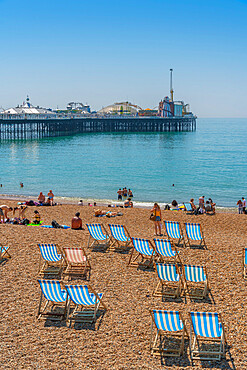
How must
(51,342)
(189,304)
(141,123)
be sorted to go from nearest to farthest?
(51,342)
(189,304)
(141,123)

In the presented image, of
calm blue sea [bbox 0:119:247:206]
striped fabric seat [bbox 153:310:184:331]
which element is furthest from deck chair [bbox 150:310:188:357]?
calm blue sea [bbox 0:119:247:206]

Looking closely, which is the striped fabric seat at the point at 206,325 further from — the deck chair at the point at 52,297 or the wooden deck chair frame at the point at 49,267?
the wooden deck chair frame at the point at 49,267

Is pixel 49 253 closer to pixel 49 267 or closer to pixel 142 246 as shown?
pixel 49 267

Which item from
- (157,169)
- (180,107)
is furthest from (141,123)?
(157,169)

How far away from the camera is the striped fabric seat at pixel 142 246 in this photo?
7.30m

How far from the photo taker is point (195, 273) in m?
6.32

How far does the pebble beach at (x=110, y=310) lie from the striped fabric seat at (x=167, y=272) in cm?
27

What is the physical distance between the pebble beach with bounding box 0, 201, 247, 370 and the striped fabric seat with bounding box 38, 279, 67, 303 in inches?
11.5

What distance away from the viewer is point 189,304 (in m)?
5.95

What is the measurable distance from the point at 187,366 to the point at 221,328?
0.58 m

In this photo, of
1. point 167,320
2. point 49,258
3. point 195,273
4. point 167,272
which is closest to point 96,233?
point 49,258

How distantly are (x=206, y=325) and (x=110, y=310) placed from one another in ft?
4.68

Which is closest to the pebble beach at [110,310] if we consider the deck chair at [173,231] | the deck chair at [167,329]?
the deck chair at [167,329]

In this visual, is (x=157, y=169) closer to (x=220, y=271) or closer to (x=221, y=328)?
(x=220, y=271)
